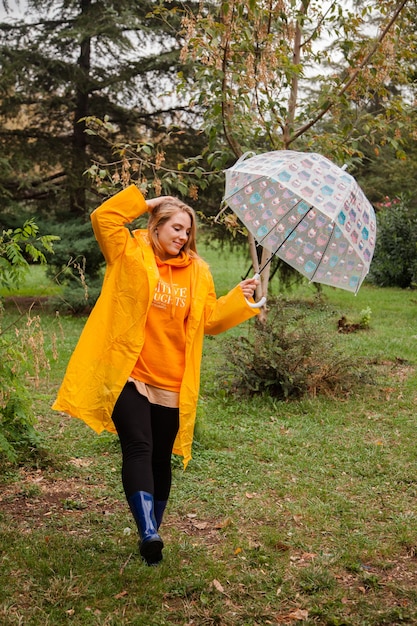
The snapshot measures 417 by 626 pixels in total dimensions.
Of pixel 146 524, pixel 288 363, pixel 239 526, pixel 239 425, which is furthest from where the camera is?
pixel 288 363

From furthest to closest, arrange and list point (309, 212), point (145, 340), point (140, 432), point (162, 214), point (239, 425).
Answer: point (239, 425)
point (309, 212)
point (162, 214)
point (145, 340)
point (140, 432)

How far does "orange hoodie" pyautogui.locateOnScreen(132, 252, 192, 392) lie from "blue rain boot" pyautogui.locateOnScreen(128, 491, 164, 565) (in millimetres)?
547

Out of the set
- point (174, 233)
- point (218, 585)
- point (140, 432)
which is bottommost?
point (218, 585)

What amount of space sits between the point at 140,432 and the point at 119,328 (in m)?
0.51

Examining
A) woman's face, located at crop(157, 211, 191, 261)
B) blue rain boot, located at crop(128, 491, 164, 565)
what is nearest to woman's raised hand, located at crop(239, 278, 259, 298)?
woman's face, located at crop(157, 211, 191, 261)

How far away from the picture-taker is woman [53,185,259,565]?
11.1ft

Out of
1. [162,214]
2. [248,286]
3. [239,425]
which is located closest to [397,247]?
[239,425]

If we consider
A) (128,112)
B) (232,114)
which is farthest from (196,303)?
(128,112)

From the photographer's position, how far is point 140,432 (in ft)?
11.0

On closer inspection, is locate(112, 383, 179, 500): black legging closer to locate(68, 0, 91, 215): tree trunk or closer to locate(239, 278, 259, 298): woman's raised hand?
locate(239, 278, 259, 298): woman's raised hand

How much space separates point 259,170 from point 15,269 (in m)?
1.60

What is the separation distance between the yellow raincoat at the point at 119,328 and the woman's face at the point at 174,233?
0.09 metres

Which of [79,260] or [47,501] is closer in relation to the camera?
[47,501]

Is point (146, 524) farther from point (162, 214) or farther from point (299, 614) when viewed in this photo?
point (162, 214)
